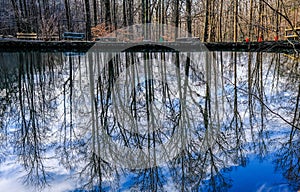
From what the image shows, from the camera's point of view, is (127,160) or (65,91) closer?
(127,160)

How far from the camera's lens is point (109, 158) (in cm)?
257

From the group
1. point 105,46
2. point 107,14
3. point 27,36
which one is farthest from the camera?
point 27,36

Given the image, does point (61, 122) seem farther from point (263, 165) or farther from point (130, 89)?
point (263, 165)

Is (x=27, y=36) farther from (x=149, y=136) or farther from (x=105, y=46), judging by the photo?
(x=149, y=136)

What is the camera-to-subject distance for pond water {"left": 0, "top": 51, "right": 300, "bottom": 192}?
7.16 ft

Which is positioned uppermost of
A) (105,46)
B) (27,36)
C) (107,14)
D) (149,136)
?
(107,14)

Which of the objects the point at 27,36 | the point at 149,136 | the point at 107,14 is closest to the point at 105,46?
the point at 107,14

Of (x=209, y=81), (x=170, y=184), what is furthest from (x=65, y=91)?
(x=170, y=184)

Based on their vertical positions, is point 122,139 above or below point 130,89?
below

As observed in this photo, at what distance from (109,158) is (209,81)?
379cm

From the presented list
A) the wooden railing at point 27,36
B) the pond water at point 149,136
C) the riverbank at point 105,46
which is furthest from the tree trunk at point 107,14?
the pond water at point 149,136

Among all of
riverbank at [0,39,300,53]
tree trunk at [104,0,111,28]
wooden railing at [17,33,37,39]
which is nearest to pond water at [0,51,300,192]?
riverbank at [0,39,300,53]

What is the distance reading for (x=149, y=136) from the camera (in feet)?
10.1

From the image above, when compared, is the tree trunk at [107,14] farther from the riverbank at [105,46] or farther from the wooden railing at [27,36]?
the wooden railing at [27,36]
